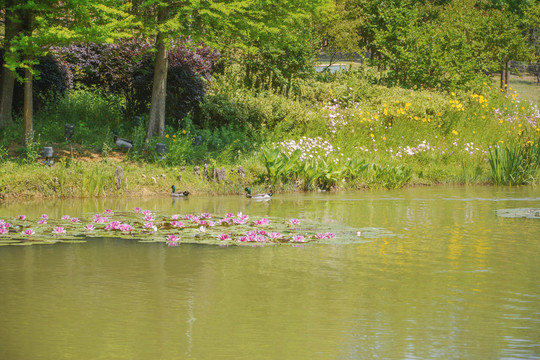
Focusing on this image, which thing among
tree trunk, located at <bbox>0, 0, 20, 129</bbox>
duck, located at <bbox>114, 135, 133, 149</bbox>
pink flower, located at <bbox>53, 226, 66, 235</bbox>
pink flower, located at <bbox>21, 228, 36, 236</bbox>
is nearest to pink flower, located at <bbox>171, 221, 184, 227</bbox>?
pink flower, located at <bbox>53, 226, 66, 235</bbox>

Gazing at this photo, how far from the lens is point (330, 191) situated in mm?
16453

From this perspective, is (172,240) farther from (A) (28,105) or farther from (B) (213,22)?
(B) (213,22)

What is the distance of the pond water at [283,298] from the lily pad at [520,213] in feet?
3.69

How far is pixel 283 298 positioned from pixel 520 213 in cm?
712

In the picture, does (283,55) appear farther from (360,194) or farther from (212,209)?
(212,209)

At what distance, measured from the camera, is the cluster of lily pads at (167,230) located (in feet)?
31.0

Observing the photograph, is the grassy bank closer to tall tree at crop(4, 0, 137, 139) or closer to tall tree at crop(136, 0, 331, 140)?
tall tree at crop(136, 0, 331, 140)

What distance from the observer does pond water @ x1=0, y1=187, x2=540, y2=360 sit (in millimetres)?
5348

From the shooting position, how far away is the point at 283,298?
6.70m

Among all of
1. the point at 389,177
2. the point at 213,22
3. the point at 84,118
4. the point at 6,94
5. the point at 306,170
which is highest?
the point at 213,22

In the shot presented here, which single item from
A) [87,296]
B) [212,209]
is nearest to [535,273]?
[87,296]

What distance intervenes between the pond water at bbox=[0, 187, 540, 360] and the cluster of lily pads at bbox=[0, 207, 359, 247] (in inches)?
7.9

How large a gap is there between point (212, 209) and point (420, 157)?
8257 mm

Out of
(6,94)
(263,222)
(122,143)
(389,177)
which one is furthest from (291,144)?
(263,222)
